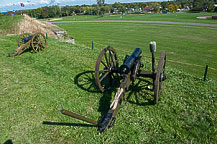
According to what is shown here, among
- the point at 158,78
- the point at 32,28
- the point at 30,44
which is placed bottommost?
the point at 158,78

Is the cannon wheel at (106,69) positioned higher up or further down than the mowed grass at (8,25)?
further down

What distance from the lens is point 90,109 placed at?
5621mm

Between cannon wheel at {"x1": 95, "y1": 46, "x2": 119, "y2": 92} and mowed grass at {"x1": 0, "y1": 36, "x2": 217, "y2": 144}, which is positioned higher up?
cannon wheel at {"x1": 95, "y1": 46, "x2": 119, "y2": 92}

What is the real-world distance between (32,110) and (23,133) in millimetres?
1003

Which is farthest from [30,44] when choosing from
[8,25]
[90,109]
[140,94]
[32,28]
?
[8,25]

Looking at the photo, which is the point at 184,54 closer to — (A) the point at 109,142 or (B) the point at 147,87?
(B) the point at 147,87

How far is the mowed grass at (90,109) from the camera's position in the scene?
4520 millimetres

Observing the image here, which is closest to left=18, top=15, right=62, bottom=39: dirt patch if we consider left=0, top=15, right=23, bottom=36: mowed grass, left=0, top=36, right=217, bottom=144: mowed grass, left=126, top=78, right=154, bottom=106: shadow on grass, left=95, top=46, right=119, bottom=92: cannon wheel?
left=0, top=15, right=23, bottom=36: mowed grass

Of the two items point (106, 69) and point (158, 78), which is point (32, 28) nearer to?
point (106, 69)

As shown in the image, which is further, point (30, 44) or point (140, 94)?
point (30, 44)

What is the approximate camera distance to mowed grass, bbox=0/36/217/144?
14.8ft

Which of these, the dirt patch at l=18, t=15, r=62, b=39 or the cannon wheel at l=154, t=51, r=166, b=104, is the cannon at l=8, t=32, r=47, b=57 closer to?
the cannon wheel at l=154, t=51, r=166, b=104

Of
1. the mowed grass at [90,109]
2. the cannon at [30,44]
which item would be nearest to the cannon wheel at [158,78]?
the mowed grass at [90,109]

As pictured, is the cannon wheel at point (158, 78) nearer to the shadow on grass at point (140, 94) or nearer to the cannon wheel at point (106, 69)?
the shadow on grass at point (140, 94)
